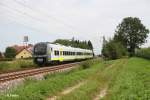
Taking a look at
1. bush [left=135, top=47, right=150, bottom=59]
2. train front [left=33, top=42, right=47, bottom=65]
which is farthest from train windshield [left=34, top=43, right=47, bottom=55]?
bush [left=135, top=47, right=150, bottom=59]

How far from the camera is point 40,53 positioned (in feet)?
111

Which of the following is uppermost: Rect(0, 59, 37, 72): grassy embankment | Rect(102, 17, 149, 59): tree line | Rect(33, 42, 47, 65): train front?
Rect(102, 17, 149, 59): tree line

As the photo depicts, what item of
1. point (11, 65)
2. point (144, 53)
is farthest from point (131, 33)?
point (11, 65)

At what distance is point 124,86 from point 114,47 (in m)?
50.6

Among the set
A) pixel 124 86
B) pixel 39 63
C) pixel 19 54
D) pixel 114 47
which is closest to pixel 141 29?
pixel 114 47

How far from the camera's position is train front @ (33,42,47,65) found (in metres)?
33.3

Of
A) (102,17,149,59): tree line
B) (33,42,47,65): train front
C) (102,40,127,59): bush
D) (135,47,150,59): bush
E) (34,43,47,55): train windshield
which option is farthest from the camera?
(102,17,149,59): tree line

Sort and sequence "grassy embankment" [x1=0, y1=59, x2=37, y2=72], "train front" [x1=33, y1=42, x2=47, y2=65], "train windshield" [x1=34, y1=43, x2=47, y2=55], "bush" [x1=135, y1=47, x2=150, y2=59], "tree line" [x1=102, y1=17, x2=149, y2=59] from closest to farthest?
"grassy embankment" [x1=0, y1=59, x2=37, y2=72] < "train front" [x1=33, y1=42, x2=47, y2=65] < "train windshield" [x1=34, y1=43, x2=47, y2=55] < "bush" [x1=135, y1=47, x2=150, y2=59] < "tree line" [x1=102, y1=17, x2=149, y2=59]

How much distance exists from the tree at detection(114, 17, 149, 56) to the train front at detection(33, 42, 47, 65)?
213 ft

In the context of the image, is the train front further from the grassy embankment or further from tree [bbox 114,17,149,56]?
tree [bbox 114,17,149,56]

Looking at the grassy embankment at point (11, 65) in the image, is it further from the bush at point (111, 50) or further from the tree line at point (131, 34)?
the tree line at point (131, 34)

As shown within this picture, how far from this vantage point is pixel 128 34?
99.9 metres

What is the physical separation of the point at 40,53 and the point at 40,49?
1.74ft

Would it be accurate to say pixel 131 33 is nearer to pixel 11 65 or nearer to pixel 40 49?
pixel 40 49
